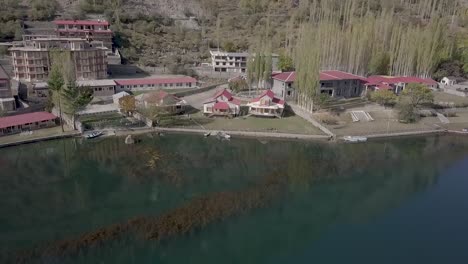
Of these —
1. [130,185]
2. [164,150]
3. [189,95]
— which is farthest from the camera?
[189,95]

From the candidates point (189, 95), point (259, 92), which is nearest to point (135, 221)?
point (189, 95)

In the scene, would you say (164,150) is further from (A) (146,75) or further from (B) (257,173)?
(A) (146,75)

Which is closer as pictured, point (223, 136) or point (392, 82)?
point (223, 136)

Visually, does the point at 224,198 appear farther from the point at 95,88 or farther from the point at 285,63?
the point at 285,63

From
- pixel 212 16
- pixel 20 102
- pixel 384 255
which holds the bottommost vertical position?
pixel 384 255

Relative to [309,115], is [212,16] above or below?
above

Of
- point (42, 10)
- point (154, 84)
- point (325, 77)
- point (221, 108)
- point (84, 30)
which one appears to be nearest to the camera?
point (221, 108)

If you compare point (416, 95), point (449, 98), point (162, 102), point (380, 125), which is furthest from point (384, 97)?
point (162, 102)

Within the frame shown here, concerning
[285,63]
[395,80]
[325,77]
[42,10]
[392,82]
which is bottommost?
[392,82]

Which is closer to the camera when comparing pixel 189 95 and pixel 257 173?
pixel 257 173
